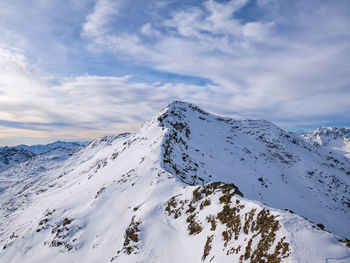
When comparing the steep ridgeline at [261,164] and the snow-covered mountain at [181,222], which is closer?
the snow-covered mountain at [181,222]

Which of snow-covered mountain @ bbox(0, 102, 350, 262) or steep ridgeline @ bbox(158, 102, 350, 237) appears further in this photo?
steep ridgeline @ bbox(158, 102, 350, 237)

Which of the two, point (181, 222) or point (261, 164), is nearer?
point (181, 222)

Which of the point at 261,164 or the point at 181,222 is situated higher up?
the point at 181,222

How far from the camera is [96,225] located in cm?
2341

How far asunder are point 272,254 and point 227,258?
9.41 feet

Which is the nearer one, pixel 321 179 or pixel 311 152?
pixel 321 179

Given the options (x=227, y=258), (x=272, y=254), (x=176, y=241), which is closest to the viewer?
(x=272, y=254)

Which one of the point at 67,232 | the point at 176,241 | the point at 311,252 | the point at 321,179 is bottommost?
the point at 321,179

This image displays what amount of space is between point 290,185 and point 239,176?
28.5m

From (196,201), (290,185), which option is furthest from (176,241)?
(290,185)

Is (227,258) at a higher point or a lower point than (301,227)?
lower

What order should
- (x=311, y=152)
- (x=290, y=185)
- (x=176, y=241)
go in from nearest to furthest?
(x=176, y=241) → (x=290, y=185) → (x=311, y=152)

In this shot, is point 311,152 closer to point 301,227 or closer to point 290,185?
point 290,185

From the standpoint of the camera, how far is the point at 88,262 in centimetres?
1844
